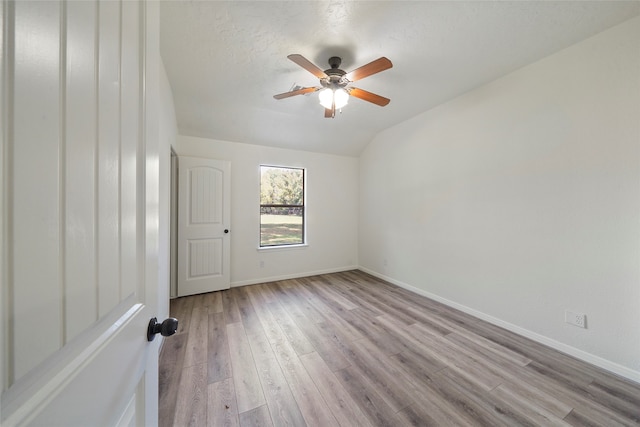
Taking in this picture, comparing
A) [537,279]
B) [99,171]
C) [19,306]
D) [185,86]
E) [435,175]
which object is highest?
[185,86]

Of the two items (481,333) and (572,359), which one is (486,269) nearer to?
(481,333)

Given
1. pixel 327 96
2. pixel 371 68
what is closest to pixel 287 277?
pixel 327 96

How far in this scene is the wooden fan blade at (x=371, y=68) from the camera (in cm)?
162

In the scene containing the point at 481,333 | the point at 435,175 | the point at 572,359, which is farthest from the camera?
the point at 435,175

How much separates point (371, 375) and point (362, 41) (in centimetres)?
268

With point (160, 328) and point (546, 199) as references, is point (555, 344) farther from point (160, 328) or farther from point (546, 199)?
point (160, 328)

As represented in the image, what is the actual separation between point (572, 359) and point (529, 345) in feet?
0.86

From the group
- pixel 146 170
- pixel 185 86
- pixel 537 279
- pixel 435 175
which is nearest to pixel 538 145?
pixel 435 175

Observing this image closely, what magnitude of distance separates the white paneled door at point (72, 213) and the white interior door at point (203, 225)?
110 inches

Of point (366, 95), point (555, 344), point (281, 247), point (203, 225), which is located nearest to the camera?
point (555, 344)

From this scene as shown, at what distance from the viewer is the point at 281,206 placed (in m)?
3.99

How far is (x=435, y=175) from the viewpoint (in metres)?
3.01

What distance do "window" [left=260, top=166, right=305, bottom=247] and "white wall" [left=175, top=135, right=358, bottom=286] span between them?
141 millimetres

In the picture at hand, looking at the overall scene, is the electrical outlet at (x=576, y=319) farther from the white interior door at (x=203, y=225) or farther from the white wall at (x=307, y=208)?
the white interior door at (x=203, y=225)
